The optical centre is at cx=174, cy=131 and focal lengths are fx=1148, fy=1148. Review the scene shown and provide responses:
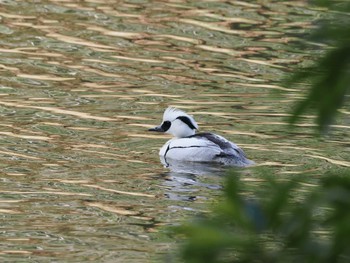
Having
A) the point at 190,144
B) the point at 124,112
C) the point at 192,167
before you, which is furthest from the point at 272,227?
the point at 124,112

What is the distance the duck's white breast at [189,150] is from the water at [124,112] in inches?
6.5

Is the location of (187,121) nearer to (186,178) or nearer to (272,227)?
(186,178)

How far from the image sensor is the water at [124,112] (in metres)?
8.52

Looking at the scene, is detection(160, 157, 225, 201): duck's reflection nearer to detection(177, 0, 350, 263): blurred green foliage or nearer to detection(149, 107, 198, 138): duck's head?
detection(149, 107, 198, 138): duck's head

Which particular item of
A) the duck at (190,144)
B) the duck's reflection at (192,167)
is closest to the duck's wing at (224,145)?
the duck at (190,144)

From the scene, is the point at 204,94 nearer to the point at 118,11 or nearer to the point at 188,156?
the point at 188,156

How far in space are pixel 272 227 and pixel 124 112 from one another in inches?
422

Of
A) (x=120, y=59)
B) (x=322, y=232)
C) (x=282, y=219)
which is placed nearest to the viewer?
(x=282, y=219)

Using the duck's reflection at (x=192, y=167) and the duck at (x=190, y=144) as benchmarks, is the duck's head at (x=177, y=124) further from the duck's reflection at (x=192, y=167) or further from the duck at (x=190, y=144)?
the duck's reflection at (x=192, y=167)

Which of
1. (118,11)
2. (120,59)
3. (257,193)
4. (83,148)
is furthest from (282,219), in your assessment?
(118,11)

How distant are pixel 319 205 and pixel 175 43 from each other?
14139mm

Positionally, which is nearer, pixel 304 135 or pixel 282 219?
pixel 282 219

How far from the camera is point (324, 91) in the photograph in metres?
1.75

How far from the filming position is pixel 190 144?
36.7ft
